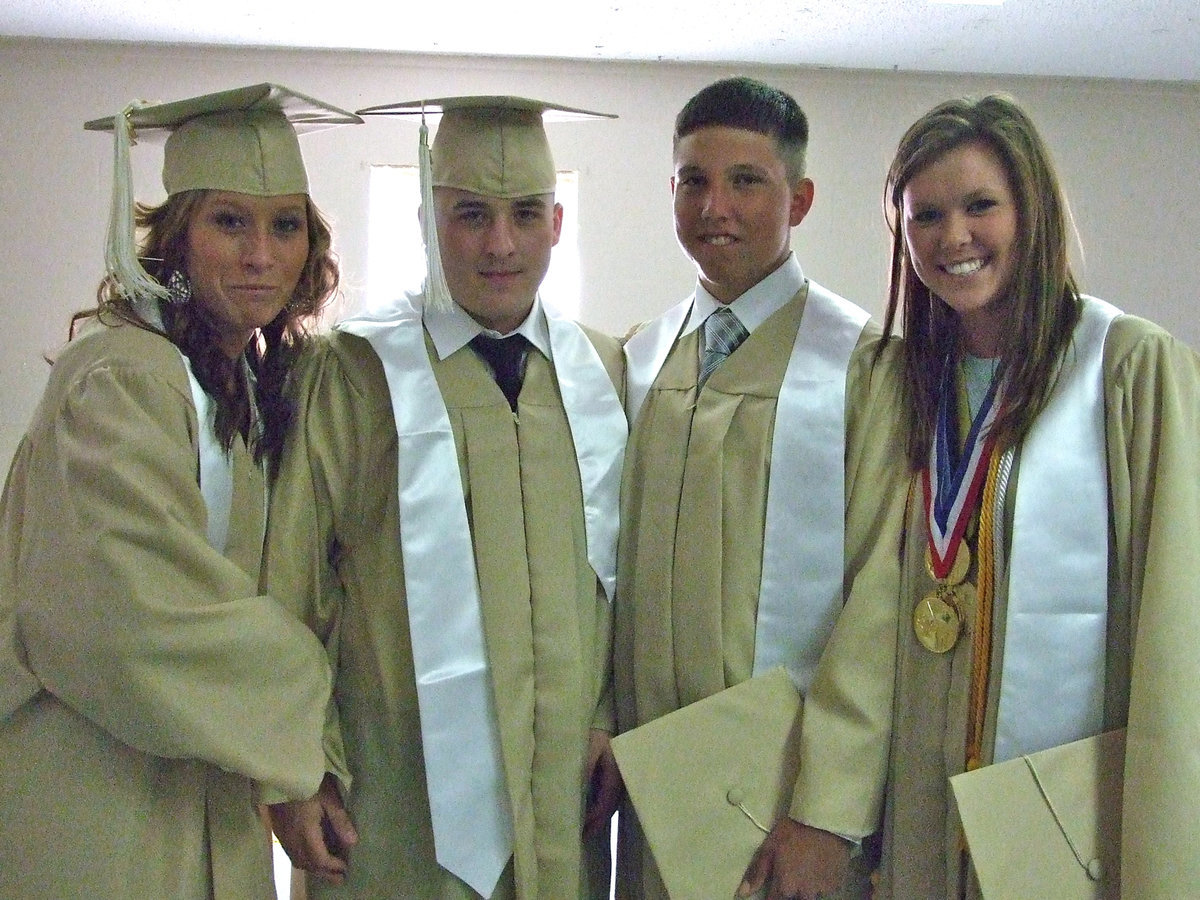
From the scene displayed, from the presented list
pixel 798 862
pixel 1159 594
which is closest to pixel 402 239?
pixel 798 862

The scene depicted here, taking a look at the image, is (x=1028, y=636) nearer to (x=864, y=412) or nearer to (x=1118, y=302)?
(x=864, y=412)

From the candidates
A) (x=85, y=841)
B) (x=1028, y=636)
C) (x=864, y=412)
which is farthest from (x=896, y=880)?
(x=85, y=841)

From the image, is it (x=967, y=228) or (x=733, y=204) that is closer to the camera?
(x=967, y=228)

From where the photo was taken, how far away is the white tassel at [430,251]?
1542 mm

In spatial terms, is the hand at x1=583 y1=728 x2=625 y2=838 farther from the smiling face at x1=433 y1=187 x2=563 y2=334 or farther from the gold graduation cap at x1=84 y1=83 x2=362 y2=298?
the gold graduation cap at x1=84 y1=83 x2=362 y2=298

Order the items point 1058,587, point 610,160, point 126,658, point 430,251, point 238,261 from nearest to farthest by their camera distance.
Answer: point 126,658, point 1058,587, point 238,261, point 430,251, point 610,160

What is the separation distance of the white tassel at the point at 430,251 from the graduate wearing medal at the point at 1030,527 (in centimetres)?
70

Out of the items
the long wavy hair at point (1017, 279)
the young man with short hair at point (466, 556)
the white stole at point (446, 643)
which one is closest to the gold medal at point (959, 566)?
the long wavy hair at point (1017, 279)

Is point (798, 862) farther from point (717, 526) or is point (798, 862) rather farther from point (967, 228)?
point (967, 228)

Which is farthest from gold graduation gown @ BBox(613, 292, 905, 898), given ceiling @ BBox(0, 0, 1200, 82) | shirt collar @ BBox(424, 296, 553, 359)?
ceiling @ BBox(0, 0, 1200, 82)

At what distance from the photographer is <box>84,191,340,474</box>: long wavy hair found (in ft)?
4.62

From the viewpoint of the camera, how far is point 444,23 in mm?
3324

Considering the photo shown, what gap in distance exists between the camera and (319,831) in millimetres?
1499

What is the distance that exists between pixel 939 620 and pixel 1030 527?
18 cm
